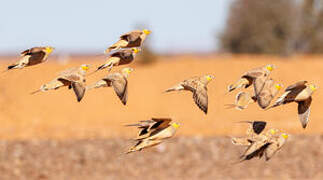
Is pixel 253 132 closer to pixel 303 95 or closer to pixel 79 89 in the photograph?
pixel 303 95

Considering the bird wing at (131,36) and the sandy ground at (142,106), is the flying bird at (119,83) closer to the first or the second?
the bird wing at (131,36)

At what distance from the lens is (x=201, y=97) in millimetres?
4703

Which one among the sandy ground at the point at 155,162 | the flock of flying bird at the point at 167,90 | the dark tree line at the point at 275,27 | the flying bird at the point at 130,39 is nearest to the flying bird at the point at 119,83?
the flock of flying bird at the point at 167,90

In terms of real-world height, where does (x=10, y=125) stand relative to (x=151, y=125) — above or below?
below

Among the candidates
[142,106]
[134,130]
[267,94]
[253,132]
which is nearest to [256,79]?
[267,94]

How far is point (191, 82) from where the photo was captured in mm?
4895

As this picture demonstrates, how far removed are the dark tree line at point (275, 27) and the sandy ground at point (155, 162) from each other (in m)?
27.8

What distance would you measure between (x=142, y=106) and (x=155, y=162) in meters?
9.89

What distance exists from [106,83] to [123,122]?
1609 cm

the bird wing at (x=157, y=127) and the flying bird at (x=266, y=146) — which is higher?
the bird wing at (x=157, y=127)

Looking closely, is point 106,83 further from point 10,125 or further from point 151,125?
point 10,125

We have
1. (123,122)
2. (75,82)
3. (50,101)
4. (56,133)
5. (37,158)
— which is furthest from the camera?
(50,101)

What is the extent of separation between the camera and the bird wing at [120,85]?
4.50 meters

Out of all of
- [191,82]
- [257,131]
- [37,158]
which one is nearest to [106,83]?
[191,82]
